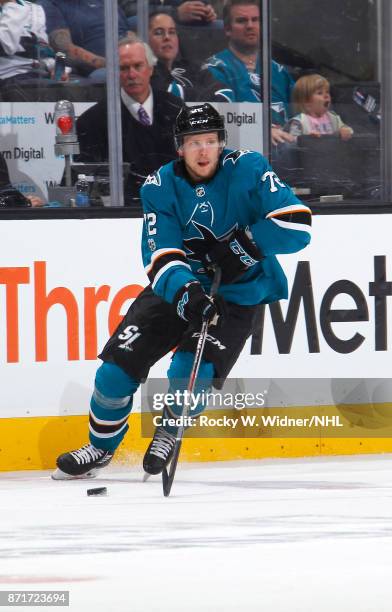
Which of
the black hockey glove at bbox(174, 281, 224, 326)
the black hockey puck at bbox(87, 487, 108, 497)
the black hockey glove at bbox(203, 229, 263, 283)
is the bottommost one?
the black hockey puck at bbox(87, 487, 108, 497)

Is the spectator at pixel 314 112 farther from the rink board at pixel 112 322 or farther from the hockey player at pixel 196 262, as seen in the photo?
the hockey player at pixel 196 262

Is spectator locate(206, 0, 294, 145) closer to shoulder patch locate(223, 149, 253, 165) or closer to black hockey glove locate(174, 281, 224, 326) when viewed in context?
shoulder patch locate(223, 149, 253, 165)

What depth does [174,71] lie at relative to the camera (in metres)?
5.04

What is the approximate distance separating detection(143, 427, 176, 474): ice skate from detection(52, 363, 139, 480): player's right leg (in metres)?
0.17

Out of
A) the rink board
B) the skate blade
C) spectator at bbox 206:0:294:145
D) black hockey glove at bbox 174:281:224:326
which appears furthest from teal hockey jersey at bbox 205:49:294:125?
the skate blade

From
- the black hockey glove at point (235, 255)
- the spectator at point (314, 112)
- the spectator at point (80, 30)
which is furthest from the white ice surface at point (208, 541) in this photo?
the spectator at point (80, 30)

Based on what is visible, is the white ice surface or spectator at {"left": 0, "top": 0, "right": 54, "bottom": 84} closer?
the white ice surface

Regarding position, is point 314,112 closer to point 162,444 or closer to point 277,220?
point 277,220

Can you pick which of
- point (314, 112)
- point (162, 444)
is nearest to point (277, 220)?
point (162, 444)

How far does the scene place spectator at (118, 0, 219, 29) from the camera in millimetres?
4973

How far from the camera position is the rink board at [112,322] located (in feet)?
15.4

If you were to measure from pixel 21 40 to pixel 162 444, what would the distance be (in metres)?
1.69

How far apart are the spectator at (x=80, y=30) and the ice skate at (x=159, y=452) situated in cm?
155

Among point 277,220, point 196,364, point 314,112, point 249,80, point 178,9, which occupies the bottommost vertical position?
point 196,364
